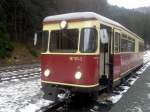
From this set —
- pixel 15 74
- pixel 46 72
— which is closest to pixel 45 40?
pixel 46 72

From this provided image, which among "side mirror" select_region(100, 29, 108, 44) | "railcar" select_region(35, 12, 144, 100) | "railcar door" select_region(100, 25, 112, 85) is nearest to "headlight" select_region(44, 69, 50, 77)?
"railcar" select_region(35, 12, 144, 100)

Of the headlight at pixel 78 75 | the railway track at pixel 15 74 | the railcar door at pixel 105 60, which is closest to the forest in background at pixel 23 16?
the railway track at pixel 15 74

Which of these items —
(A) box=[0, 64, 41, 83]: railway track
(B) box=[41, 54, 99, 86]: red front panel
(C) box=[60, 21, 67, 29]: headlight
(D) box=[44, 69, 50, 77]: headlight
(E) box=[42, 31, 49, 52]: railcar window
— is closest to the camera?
(B) box=[41, 54, 99, 86]: red front panel

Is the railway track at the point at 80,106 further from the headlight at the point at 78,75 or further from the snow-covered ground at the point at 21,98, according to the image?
the headlight at the point at 78,75

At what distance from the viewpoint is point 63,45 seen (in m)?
9.91

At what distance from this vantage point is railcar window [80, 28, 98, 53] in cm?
940

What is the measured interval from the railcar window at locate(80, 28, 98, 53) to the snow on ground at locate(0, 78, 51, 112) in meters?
2.22

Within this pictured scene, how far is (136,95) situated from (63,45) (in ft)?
12.8

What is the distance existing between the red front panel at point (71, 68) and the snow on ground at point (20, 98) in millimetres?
904

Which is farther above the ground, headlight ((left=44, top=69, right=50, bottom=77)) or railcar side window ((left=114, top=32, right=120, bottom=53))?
railcar side window ((left=114, top=32, right=120, bottom=53))

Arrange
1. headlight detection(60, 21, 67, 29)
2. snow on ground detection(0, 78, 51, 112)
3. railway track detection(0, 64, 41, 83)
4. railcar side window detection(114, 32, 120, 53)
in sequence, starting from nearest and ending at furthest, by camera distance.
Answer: snow on ground detection(0, 78, 51, 112) < headlight detection(60, 21, 67, 29) < railcar side window detection(114, 32, 120, 53) < railway track detection(0, 64, 41, 83)

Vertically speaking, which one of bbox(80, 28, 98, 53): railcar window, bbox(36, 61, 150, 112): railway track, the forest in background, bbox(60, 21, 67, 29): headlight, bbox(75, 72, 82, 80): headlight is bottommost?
bbox(36, 61, 150, 112): railway track

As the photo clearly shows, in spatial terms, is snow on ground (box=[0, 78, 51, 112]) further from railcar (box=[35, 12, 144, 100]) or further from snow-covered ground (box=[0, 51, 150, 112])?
railcar (box=[35, 12, 144, 100])

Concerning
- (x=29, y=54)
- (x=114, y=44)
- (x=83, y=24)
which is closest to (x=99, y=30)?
(x=83, y=24)
